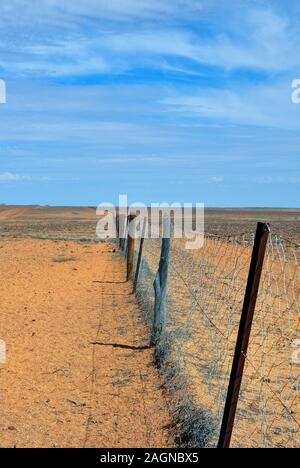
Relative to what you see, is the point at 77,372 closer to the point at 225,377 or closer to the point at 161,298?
the point at 161,298

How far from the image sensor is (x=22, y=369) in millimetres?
7789

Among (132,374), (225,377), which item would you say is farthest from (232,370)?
(132,374)

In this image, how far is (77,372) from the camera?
7727 mm

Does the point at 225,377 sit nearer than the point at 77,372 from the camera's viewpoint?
Yes

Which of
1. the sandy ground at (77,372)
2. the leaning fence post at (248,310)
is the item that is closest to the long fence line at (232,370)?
the leaning fence post at (248,310)

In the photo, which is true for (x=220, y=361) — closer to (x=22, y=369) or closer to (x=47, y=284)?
(x=22, y=369)

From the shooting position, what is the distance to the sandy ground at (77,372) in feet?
19.1
